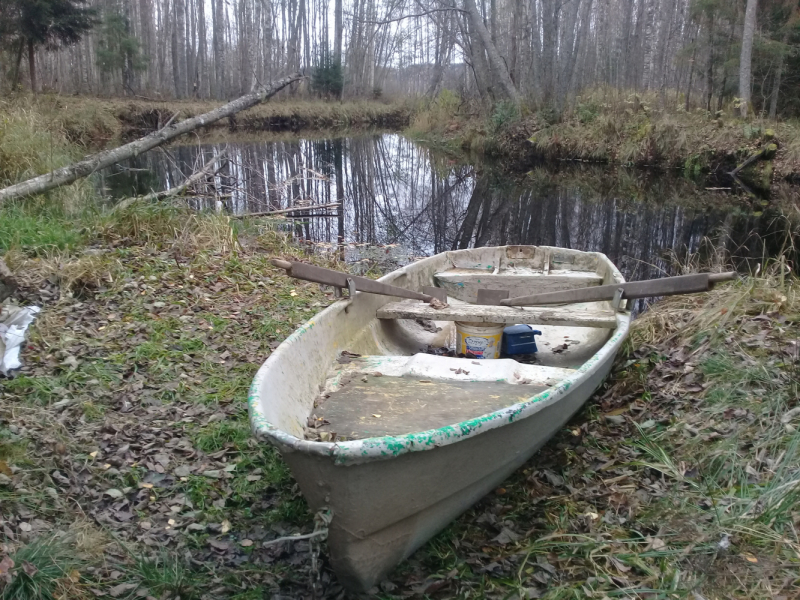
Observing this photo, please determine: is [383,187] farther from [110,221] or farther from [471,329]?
[471,329]

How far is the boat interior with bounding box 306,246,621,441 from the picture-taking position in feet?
10.2

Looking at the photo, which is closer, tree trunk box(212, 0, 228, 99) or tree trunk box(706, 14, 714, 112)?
tree trunk box(706, 14, 714, 112)

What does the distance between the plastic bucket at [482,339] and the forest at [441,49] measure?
14042 millimetres

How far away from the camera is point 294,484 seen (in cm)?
340

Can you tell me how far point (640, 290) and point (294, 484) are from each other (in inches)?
98.4

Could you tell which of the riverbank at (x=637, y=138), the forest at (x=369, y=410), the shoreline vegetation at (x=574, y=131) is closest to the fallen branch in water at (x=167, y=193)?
the forest at (x=369, y=410)

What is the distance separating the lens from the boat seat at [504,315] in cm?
420

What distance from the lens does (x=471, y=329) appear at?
4461mm

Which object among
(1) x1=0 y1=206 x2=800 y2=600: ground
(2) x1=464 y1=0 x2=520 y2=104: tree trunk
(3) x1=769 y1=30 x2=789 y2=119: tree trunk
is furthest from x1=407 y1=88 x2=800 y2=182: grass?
(1) x1=0 y1=206 x2=800 y2=600: ground

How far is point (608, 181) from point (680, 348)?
→ 12.0 metres

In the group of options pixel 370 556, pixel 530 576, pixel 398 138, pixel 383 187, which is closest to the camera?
pixel 370 556

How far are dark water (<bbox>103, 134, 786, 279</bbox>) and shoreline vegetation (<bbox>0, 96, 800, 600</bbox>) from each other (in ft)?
8.55

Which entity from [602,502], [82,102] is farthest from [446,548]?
[82,102]

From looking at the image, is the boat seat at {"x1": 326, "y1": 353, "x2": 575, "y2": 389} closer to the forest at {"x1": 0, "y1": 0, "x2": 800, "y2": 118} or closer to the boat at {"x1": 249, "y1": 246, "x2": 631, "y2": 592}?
the boat at {"x1": 249, "y1": 246, "x2": 631, "y2": 592}
